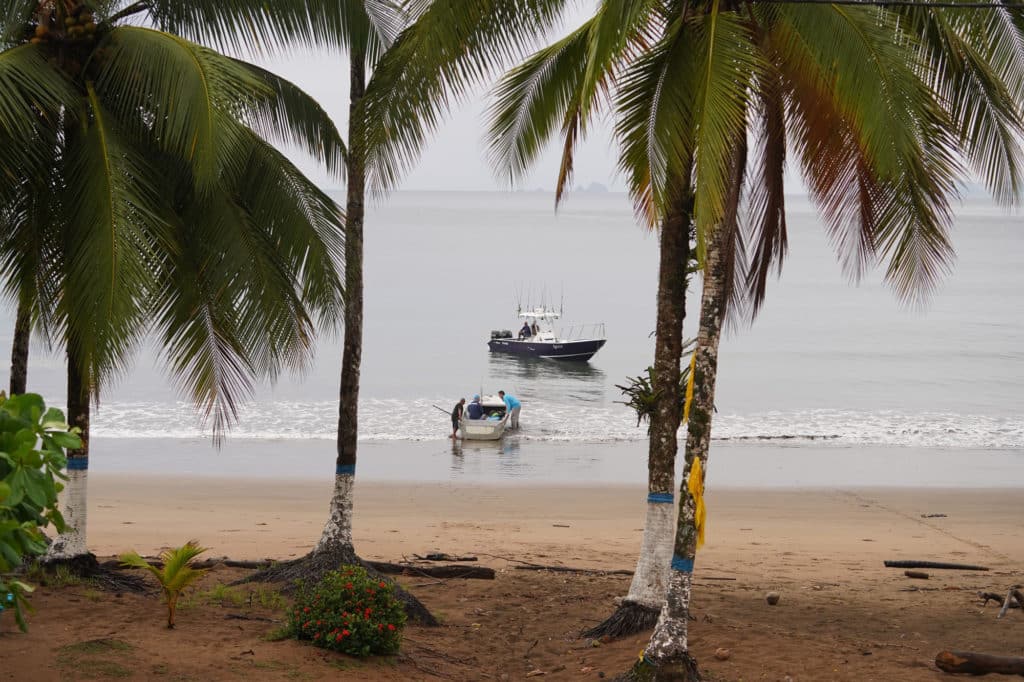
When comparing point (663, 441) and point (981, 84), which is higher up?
point (981, 84)

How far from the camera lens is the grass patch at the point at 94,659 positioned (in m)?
6.93

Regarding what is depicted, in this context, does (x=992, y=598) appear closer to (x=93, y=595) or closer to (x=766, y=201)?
(x=766, y=201)

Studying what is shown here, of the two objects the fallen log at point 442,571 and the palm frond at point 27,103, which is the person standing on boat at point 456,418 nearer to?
the fallen log at point 442,571

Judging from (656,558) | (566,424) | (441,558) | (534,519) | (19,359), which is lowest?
(534,519)

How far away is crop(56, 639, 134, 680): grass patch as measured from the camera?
273 inches

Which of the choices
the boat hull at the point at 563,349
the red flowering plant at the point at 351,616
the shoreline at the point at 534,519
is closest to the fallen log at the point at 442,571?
the shoreline at the point at 534,519

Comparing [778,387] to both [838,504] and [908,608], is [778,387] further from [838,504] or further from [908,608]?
[908,608]

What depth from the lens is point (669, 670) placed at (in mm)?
7395

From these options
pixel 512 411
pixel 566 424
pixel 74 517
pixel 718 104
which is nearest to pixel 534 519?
pixel 74 517

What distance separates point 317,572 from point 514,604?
1975 mm

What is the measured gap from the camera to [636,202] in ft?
35.7

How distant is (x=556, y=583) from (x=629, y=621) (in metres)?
2.25

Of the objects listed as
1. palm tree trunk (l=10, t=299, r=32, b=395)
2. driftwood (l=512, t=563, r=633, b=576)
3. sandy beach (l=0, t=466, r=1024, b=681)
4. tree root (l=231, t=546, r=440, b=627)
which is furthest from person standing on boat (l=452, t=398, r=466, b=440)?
palm tree trunk (l=10, t=299, r=32, b=395)

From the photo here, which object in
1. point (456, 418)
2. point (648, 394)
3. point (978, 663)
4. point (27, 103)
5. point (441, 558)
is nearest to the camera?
point (978, 663)
